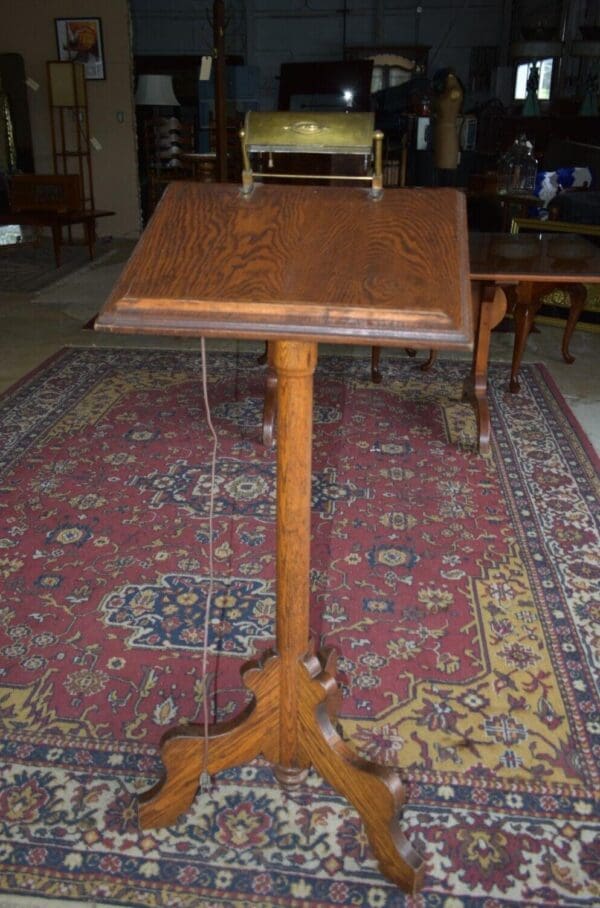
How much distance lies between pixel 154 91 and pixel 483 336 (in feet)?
26.6

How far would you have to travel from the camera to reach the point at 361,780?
4.97ft

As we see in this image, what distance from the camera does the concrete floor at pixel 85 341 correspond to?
4.21 meters

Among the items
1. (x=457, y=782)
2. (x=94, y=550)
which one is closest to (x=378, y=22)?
(x=94, y=550)

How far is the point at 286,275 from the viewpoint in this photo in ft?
4.21

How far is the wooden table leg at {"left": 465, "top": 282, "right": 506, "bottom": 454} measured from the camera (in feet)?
10.6

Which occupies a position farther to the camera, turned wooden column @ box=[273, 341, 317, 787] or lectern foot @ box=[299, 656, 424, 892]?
lectern foot @ box=[299, 656, 424, 892]

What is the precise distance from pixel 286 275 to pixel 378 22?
14.4 meters

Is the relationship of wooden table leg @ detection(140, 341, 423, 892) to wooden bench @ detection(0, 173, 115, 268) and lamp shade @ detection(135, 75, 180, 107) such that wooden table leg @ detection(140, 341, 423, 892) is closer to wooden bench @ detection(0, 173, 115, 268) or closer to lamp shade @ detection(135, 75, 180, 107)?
wooden bench @ detection(0, 173, 115, 268)

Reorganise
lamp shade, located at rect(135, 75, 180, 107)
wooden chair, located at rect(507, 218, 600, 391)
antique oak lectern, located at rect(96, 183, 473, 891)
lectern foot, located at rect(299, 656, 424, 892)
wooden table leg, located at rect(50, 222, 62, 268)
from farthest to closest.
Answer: lamp shade, located at rect(135, 75, 180, 107) < wooden table leg, located at rect(50, 222, 62, 268) < wooden chair, located at rect(507, 218, 600, 391) < lectern foot, located at rect(299, 656, 424, 892) < antique oak lectern, located at rect(96, 183, 473, 891)

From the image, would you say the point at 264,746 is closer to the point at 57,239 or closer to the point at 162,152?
the point at 57,239

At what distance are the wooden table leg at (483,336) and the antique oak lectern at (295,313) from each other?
1701mm

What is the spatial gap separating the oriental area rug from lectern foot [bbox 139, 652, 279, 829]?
2.3 inches

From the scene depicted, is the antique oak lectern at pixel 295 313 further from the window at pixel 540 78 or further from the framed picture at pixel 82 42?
the window at pixel 540 78

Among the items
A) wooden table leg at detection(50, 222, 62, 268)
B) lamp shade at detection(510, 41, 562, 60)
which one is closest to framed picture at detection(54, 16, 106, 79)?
wooden table leg at detection(50, 222, 62, 268)
